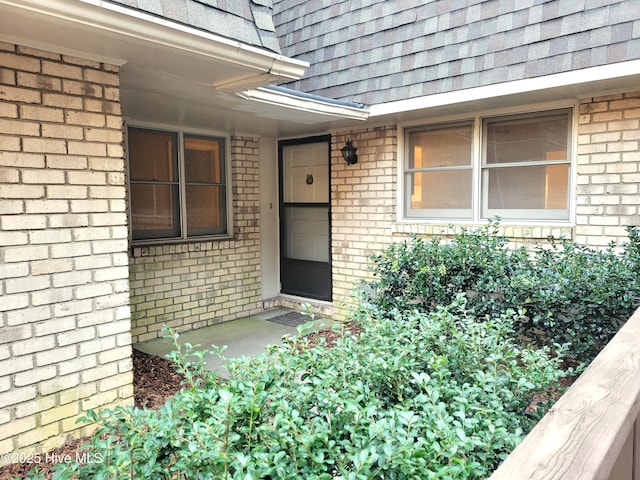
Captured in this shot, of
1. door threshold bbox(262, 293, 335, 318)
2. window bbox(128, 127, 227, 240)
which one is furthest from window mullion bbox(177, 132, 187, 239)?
door threshold bbox(262, 293, 335, 318)

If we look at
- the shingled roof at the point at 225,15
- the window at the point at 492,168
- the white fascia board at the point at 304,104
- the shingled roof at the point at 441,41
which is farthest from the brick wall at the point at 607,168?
the shingled roof at the point at 225,15

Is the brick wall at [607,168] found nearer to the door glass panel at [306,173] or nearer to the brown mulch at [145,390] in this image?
the brown mulch at [145,390]

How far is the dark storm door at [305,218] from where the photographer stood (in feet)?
21.6

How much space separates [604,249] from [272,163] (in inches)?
180

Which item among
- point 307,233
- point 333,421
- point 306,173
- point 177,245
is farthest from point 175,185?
point 333,421

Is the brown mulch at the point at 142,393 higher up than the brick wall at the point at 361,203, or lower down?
lower down

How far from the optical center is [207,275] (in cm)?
611

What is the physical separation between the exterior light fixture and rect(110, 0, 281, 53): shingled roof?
271 centimetres

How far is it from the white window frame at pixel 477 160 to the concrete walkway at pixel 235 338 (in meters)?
1.84

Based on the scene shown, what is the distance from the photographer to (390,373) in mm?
1756

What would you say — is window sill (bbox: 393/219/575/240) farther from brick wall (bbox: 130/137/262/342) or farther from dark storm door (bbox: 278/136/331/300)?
brick wall (bbox: 130/137/262/342)

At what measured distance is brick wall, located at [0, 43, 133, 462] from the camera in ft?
9.12

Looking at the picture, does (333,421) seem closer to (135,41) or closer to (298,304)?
(135,41)

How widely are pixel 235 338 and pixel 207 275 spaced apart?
1.07m
